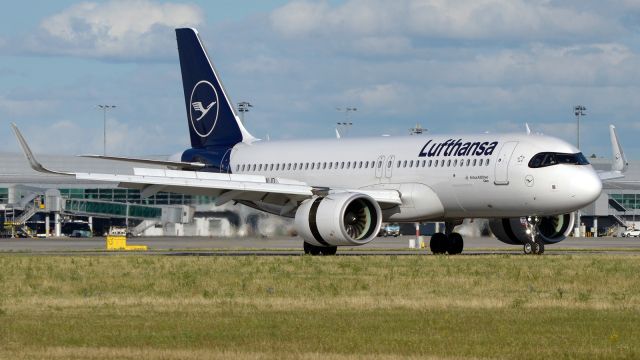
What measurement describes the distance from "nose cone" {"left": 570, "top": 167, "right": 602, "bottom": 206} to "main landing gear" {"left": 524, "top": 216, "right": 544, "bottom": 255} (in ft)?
8.87

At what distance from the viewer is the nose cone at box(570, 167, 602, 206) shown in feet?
141

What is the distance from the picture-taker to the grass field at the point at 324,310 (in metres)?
18.7

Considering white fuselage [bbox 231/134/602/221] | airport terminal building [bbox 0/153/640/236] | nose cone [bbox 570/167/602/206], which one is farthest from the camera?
airport terminal building [bbox 0/153/640/236]

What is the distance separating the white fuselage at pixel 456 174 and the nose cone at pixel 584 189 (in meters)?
0.03

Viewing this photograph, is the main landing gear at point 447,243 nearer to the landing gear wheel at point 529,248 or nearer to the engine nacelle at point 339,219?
the landing gear wheel at point 529,248

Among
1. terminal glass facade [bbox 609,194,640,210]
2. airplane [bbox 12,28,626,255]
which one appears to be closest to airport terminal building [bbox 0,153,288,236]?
airplane [bbox 12,28,626,255]

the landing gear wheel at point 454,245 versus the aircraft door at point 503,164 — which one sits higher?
the aircraft door at point 503,164

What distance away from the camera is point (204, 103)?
57.1 meters

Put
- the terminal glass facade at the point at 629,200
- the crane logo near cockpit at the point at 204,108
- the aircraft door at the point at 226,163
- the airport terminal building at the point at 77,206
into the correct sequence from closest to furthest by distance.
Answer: the aircraft door at the point at 226,163 < the crane logo near cockpit at the point at 204,108 < the airport terminal building at the point at 77,206 < the terminal glass facade at the point at 629,200

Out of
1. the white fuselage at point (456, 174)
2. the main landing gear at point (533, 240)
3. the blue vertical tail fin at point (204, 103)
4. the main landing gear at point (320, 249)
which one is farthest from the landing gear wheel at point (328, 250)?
the blue vertical tail fin at point (204, 103)

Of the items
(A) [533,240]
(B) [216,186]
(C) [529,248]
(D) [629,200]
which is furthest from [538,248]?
(D) [629,200]

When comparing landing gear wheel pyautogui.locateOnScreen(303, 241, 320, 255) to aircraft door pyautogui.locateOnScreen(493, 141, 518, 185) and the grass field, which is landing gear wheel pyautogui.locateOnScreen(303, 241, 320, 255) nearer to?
aircraft door pyautogui.locateOnScreen(493, 141, 518, 185)

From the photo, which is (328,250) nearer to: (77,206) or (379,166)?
(379,166)

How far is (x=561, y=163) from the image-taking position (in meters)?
43.5
